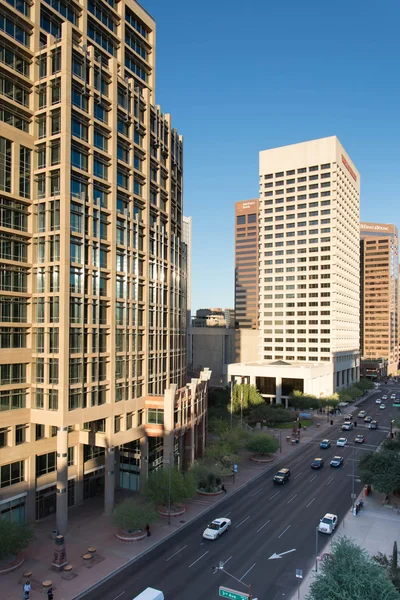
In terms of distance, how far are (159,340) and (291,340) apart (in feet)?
303

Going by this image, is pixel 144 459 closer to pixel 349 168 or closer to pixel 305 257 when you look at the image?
pixel 305 257

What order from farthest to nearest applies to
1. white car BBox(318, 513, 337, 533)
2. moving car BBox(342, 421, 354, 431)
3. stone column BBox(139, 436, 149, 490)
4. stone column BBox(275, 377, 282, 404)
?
stone column BBox(275, 377, 282, 404)
moving car BBox(342, 421, 354, 431)
stone column BBox(139, 436, 149, 490)
white car BBox(318, 513, 337, 533)

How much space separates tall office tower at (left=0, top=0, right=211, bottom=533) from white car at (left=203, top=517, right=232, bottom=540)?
495 inches

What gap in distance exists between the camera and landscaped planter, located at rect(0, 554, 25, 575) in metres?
40.4

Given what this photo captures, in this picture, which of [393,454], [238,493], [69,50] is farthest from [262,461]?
[69,50]

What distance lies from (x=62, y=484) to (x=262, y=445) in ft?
117

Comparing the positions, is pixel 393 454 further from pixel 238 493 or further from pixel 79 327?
pixel 79 327

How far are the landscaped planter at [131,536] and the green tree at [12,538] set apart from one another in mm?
8861

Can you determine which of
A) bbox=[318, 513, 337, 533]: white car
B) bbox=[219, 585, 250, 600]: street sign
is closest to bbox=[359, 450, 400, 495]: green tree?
bbox=[318, 513, 337, 533]: white car

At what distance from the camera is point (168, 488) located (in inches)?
2069

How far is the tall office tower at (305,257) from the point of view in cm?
14938

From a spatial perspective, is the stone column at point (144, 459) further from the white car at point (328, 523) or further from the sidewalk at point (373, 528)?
the sidewalk at point (373, 528)

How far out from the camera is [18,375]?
5166 cm

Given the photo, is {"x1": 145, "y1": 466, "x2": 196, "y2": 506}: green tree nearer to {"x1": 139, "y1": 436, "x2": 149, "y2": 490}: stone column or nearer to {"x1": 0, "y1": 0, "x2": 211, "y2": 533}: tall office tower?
{"x1": 0, "y1": 0, "x2": 211, "y2": 533}: tall office tower
